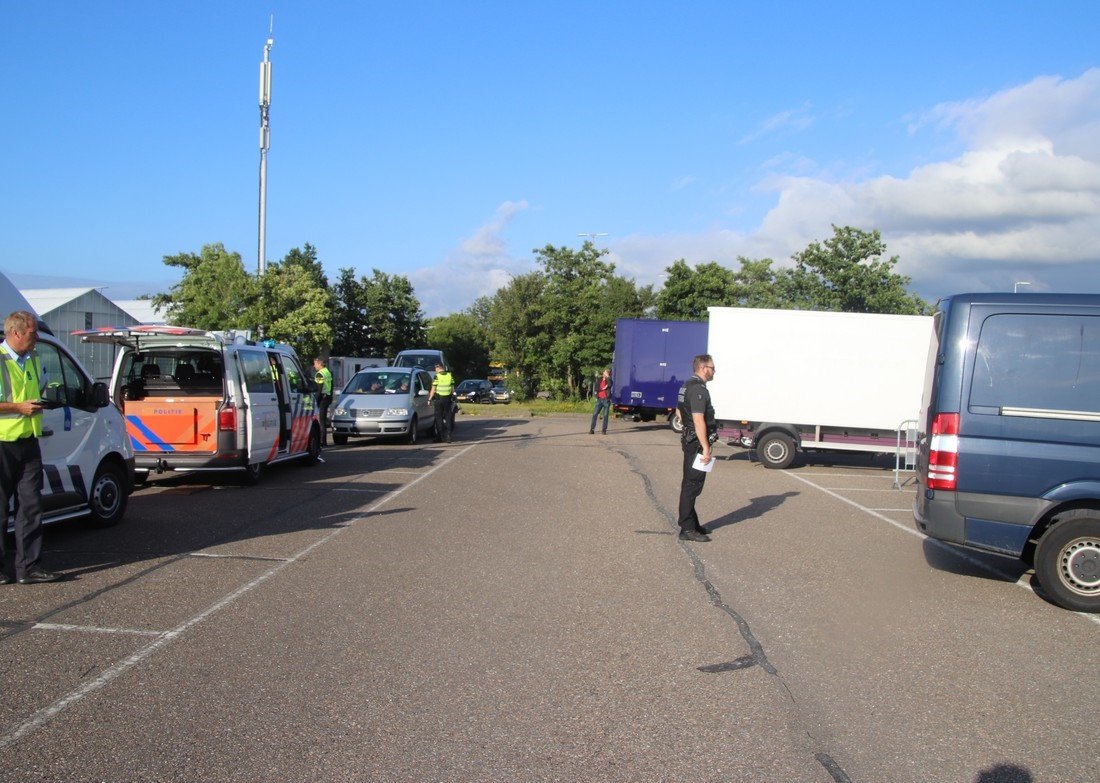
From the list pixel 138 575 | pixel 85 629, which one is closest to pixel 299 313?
pixel 138 575

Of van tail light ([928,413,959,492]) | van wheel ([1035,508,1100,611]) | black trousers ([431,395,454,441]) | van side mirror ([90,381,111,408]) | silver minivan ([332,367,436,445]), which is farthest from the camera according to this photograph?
black trousers ([431,395,454,441])

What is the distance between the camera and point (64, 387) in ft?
28.3

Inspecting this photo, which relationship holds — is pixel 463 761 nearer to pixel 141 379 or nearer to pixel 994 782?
pixel 994 782

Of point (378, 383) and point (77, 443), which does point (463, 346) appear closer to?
point (378, 383)

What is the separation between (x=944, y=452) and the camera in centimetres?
728

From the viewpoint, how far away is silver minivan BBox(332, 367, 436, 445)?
1977 cm

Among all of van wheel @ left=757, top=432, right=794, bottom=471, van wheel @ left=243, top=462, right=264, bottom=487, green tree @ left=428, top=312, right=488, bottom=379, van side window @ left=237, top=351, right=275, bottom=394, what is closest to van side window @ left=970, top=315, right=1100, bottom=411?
van side window @ left=237, top=351, right=275, bottom=394

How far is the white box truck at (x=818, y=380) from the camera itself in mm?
17234

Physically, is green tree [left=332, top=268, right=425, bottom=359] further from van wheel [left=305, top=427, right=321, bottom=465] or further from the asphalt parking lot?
the asphalt parking lot

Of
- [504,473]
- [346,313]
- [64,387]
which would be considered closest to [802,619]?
[64,387]

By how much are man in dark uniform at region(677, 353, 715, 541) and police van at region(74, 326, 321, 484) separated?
6065 mm

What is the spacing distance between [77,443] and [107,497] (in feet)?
2.74

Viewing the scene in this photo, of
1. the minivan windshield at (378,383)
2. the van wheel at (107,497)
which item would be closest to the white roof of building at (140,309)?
the minivan windshield at (378,383)

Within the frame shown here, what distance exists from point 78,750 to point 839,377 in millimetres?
15389
